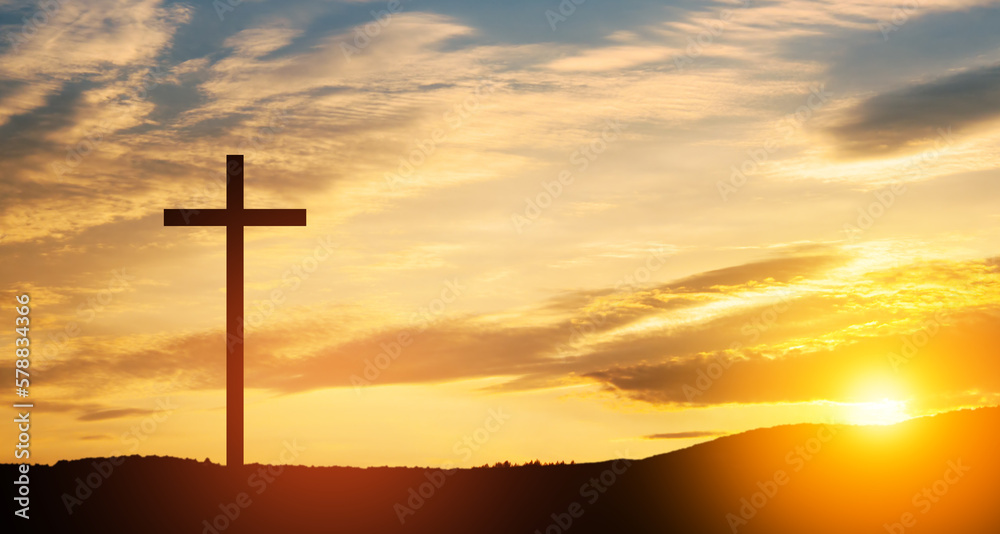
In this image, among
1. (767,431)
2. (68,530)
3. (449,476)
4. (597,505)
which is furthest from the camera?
(767,431)

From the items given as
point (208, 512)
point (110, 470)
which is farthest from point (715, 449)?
point (110, 470)

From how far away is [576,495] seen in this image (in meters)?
20.3

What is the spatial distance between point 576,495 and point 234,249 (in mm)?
9075

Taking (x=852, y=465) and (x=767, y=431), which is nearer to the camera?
→ (x=852, y=465)

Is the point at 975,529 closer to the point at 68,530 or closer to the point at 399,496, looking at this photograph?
the point at 399,496

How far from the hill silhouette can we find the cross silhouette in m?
1.12

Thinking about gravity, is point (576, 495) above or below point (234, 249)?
below

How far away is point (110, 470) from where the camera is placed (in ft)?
67.4

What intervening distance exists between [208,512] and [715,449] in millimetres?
11691

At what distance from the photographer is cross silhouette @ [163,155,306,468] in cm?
1947

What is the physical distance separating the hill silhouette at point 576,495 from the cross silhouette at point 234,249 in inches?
43.9

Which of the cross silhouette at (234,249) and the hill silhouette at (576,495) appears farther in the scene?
the cross silhouette at (234,249)

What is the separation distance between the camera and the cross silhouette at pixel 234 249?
19469 millimetres

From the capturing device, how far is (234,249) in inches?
797
